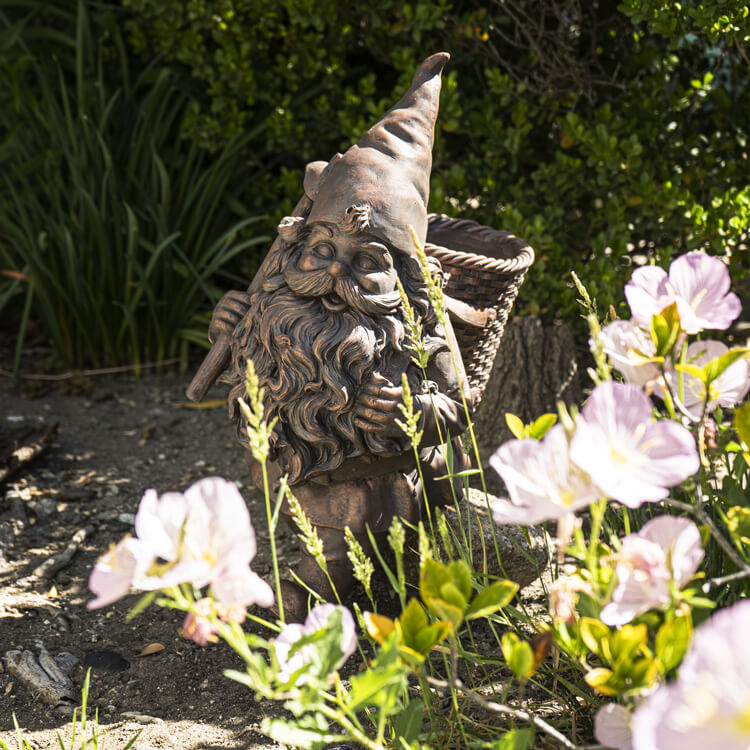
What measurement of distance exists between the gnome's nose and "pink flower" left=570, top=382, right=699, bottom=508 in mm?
994

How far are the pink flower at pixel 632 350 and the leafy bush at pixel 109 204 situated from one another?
2891mm

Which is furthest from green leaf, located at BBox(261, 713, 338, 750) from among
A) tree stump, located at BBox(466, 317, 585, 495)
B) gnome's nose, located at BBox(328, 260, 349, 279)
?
tree stump, located at BBox(466, 317, 585, 495)

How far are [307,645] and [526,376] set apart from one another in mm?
2335

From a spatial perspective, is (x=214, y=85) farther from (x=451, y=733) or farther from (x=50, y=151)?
(x=451, y=733)

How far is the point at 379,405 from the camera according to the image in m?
1.92

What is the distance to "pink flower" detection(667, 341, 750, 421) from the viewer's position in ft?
3.81

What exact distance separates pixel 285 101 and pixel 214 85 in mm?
336

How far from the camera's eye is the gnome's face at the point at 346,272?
1.92 meters

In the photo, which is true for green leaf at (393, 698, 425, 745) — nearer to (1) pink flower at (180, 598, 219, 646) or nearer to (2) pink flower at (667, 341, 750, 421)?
(1) pink flower at (180, 598, 219, 646)

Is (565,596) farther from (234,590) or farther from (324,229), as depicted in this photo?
(324,229)

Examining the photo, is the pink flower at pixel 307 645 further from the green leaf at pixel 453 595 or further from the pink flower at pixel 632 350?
the pink flower at pixel 632 350

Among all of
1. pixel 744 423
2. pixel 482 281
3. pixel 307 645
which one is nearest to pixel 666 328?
pixel 744 423

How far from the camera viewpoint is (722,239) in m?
3.04

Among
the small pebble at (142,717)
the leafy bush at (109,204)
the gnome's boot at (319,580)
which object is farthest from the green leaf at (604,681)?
the leafy bush at (109,204)
